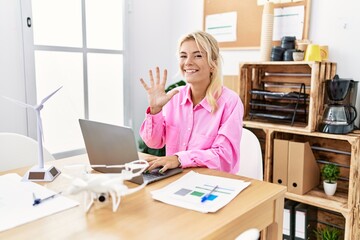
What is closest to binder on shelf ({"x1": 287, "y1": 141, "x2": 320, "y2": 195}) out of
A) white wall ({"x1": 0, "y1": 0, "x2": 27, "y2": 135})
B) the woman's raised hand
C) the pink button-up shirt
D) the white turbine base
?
the pink button-up shirt

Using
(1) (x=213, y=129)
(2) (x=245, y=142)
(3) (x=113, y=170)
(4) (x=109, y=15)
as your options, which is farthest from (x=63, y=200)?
(4) (x=109, y=15)

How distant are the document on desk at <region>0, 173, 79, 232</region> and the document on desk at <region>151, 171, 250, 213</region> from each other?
0.29 meters

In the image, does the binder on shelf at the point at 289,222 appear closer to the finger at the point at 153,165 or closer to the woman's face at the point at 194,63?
the woman's face at the point at 194,63

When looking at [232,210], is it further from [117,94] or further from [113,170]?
[117,94]

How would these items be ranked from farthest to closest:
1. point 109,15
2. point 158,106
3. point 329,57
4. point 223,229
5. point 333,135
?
1. point 109,15
2. point 329,57
3. point 333,135
4. point 158,106
5. point 223,229

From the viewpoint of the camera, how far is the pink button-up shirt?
4.75ft

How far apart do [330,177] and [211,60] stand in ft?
3.66

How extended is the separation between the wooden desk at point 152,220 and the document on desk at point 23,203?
29mm

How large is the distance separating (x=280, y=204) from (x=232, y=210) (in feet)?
0.86

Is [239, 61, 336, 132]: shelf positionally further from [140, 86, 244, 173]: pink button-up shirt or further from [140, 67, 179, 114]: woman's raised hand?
[140, 67, 179, 114]: woman's raised hand

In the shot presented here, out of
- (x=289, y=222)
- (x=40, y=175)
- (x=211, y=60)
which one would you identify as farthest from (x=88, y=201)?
(x=289, y=222)

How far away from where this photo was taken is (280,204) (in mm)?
1138

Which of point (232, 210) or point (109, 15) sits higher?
point (109, 15)


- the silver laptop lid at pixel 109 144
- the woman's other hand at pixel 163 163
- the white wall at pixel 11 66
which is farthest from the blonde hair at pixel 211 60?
the white wall at pixel 11 66
